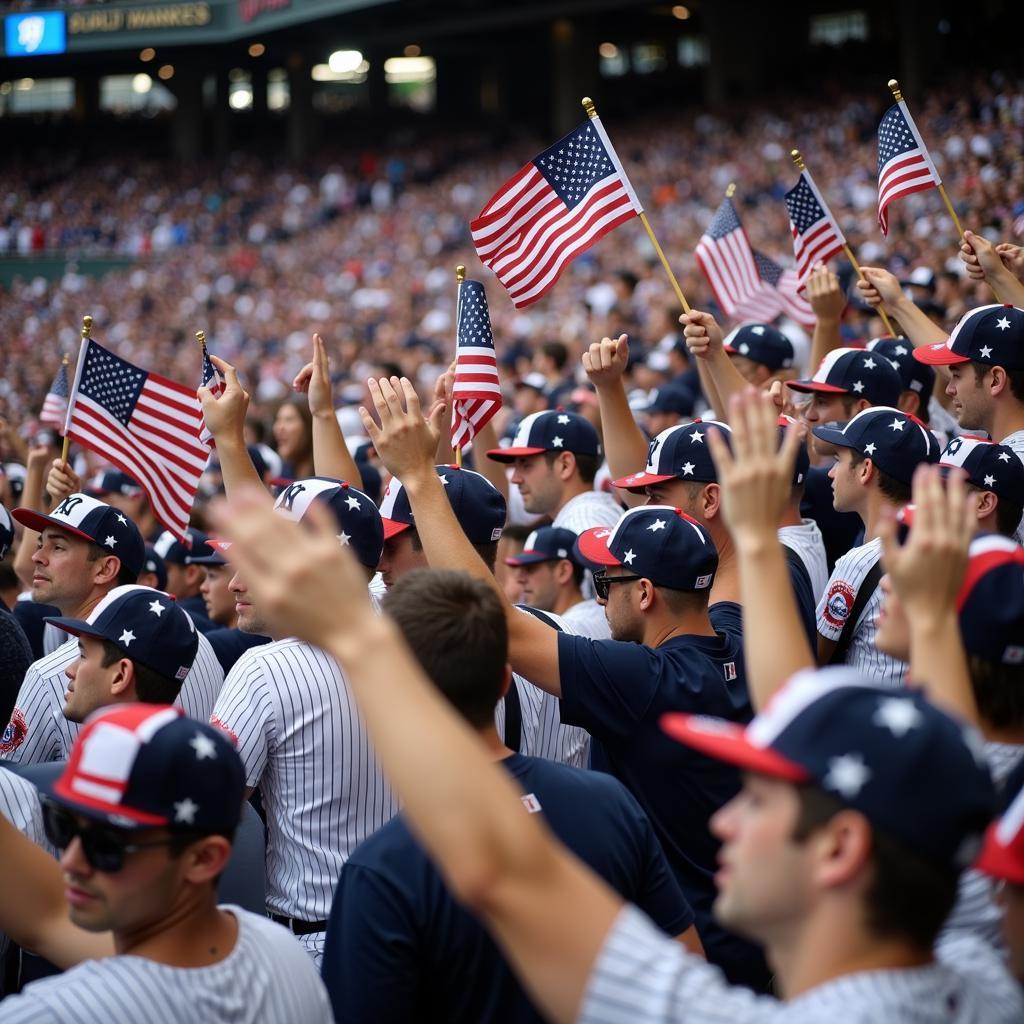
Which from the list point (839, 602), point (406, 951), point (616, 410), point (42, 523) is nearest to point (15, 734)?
point (42, 523)

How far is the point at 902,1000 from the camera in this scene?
7.04ft

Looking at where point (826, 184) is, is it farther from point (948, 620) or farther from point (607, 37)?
point (948, 620)

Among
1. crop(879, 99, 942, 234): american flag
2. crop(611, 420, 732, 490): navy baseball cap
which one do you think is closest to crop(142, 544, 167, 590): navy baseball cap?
crop(611, 420, 732, 490): navy baseball cap

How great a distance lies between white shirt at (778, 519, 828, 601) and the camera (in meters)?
5.93

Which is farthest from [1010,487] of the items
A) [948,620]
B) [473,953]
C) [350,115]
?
[350,115]

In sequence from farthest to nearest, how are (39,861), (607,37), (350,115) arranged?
(350,115) → (607,37) → (39,861)

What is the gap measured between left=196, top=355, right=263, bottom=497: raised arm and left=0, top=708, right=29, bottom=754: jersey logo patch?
1.26 m

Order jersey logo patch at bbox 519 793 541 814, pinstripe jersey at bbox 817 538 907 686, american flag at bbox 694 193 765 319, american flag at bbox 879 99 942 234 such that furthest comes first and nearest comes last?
american flag at bbox 694 193 765 319 < american flag at bbox 879 99 942 234 < pinstripe jersey at bbox 817 538 907 686 < jersey logo patch at bbox 519 793 541 814

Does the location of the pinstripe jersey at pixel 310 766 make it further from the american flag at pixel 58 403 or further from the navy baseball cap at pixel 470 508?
the american flag at pixel 58 403

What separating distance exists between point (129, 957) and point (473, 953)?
2.38ft

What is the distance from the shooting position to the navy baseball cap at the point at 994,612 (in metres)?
2.99

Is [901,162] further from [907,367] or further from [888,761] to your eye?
[888,761]

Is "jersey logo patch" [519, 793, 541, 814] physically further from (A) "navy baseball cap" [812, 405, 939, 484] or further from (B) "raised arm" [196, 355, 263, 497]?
(B) "raised arm" [196, 355, 263, 497]

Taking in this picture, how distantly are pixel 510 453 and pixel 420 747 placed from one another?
17.6 ft
